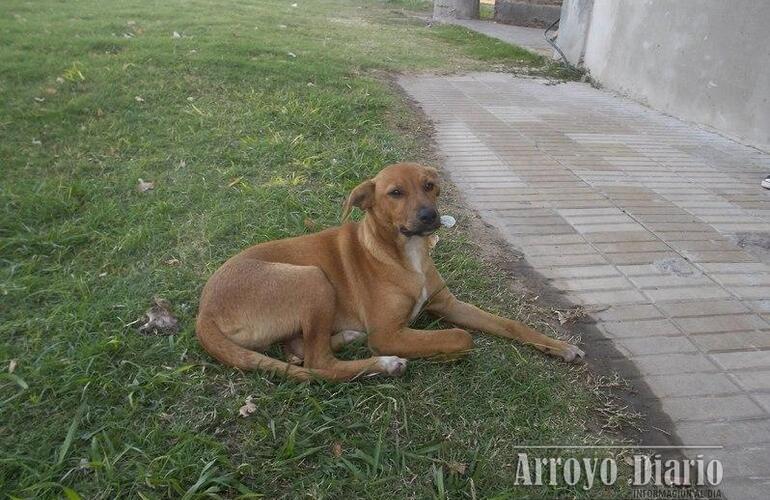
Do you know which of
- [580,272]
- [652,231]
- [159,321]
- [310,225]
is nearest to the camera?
[159,321]

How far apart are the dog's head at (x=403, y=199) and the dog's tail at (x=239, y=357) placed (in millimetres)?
896

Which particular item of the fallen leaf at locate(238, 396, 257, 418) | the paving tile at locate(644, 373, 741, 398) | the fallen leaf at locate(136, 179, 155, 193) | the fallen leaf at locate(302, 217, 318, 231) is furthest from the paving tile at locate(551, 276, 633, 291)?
the fallen leaf at locate(136, 179, 155, 193)

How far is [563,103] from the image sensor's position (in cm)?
859

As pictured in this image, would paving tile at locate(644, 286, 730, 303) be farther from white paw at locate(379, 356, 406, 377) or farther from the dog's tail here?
the dog's tail

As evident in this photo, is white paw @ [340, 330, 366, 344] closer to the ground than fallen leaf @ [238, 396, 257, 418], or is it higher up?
higher up

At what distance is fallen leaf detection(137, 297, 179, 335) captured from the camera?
130 inches

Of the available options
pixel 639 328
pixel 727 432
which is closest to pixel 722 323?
pixel 639 328

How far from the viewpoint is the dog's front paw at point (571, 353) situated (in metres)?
3.14

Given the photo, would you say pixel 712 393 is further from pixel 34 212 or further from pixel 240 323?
pixel 34 212

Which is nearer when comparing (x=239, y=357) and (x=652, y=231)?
(x=239, y=357)

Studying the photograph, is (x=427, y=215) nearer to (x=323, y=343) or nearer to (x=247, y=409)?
(x=323, y=343)

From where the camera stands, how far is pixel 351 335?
324 cm

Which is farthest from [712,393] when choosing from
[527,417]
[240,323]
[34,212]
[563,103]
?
[563,103]

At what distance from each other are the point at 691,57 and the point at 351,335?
263 inches
